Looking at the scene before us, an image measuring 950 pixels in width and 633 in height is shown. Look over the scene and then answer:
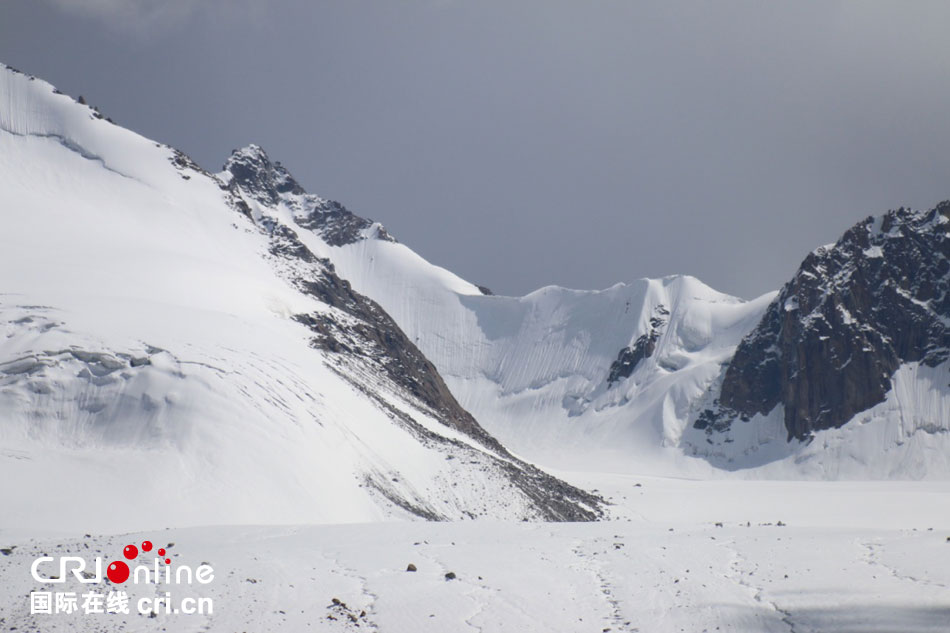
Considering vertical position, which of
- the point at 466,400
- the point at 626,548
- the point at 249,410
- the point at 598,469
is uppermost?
the point at 466,400

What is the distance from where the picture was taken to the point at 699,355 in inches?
6014

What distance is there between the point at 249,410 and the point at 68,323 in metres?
13.2

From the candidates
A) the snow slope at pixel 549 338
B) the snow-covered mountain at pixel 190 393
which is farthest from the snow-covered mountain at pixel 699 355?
the snow-covered mountain at pixel 190 393

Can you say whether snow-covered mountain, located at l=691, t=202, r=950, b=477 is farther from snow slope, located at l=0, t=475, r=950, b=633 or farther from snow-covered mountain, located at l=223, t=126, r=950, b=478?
snow slope, located at l=0, t=475, r=950, b=633

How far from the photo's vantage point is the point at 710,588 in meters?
19.0

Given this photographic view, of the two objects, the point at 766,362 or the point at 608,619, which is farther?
the point at 766,362

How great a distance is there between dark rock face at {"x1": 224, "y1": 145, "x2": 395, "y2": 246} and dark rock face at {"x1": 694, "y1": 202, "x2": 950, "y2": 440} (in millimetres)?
83596

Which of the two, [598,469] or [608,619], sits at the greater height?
[598,469]

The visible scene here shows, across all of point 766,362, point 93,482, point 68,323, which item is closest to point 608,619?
point 93,482

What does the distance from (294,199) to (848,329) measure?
119439 millimetres

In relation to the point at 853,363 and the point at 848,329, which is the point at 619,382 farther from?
the point at 853,363

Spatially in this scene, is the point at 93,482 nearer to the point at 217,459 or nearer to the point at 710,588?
the point at 217,459

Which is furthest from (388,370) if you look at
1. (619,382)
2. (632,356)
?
(632,356)

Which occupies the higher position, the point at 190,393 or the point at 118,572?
the point at 190,393
